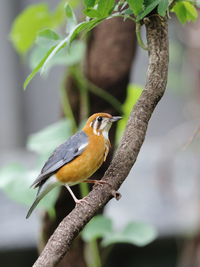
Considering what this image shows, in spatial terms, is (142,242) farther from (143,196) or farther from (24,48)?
(143,196)

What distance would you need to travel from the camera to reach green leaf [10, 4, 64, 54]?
2.70 m

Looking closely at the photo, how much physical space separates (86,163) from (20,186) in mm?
806

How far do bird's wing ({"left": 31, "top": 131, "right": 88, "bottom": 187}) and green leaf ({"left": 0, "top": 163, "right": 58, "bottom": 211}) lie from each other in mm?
517

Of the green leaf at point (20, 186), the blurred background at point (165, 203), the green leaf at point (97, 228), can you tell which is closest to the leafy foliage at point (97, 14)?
the green leaf at point (20, 186)

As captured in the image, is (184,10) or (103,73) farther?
(103,73)

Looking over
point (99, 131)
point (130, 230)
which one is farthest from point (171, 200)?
point (99, 131)

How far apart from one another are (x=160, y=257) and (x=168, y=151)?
0.70m

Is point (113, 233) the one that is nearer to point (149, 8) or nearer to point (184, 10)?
point (184, 10)

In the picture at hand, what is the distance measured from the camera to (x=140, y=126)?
1336 mm

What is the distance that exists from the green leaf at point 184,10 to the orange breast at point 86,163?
42cm

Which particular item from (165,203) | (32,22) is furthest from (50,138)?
(165,203)

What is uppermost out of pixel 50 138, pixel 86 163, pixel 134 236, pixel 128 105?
pixel 86 163

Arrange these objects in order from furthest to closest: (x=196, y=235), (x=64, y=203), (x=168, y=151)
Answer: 1. (x=168, y=151)
2. (x=196, y=235)
3. (x=64, y=203)

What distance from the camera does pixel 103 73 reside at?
2.60 metres
